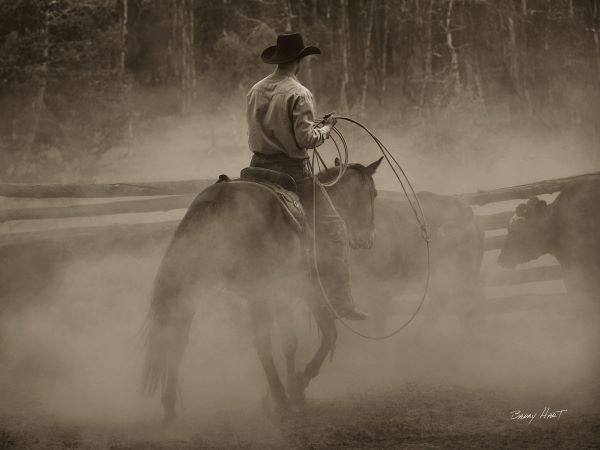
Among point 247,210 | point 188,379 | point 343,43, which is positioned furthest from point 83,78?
point 247,210

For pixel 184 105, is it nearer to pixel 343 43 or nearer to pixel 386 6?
pixel 343 43

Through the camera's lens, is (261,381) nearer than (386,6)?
Yes

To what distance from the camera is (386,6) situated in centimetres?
1416

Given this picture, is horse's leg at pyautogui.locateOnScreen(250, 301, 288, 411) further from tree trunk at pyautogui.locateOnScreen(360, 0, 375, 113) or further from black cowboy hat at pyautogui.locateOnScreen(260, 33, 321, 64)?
tree trunk at pyautogui.locateOnScreen(360, 0, 375, 113)

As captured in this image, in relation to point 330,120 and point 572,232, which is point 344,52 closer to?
point 572,232

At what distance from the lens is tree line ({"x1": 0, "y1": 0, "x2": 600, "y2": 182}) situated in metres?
11.8

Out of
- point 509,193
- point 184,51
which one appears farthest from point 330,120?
point 184,51

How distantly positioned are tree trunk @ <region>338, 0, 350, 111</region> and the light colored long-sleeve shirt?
8425 mm

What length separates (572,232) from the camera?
7.21 metres

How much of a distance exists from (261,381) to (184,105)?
7.44 metres

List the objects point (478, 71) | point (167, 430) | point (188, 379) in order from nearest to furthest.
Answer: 1. point (167, 430)
2. point (188, 379)
3. point (478, 71)

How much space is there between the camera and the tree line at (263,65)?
1175 cm

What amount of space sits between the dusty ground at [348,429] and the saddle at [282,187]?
55.9 inches
